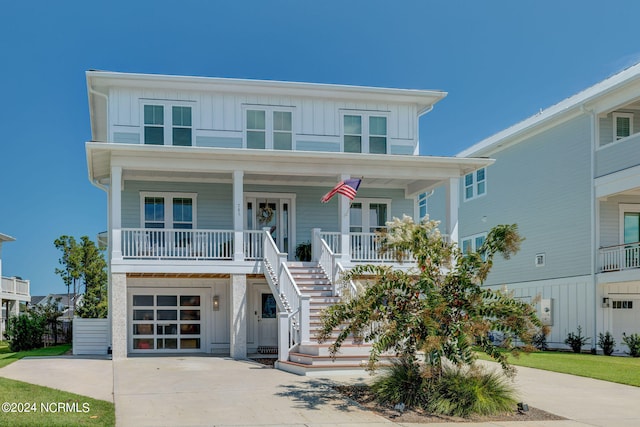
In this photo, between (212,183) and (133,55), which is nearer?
(212,183)

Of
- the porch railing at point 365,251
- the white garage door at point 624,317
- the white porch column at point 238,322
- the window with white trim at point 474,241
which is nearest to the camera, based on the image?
the white porch column at point 238,322

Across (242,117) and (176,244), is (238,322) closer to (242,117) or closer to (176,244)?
(176,244)

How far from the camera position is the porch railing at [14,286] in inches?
1431

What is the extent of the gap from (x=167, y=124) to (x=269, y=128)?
3.17 meters

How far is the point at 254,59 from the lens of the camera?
22.9m

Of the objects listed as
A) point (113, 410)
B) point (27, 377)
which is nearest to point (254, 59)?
point (27, 377)

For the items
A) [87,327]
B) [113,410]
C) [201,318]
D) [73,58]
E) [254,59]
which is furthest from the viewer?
[73,58]

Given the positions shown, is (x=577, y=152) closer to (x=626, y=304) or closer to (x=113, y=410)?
(x=626, y=304)

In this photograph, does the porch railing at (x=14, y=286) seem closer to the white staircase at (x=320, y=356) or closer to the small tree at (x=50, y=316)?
the small tree at (x=50, y=316)

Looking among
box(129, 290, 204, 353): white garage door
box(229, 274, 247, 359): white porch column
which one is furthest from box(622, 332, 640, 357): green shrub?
box(129, 290, 204, 353): white garage door

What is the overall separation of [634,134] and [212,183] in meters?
13.4

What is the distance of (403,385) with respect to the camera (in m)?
9.74

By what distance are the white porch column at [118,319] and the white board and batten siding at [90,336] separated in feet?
6.23

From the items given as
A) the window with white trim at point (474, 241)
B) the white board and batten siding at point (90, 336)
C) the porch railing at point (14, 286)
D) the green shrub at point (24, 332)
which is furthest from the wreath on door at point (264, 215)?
the porch railing at point (14, 286)
